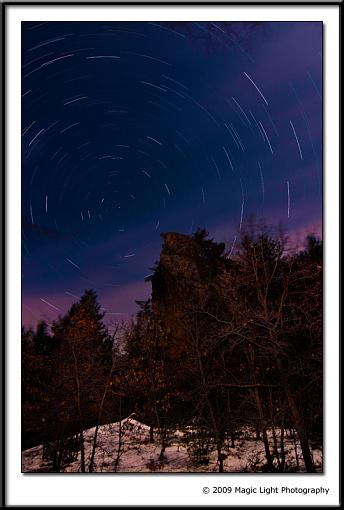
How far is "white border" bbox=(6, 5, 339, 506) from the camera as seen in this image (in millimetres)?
5207

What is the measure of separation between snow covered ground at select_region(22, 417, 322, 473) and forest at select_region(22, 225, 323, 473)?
0.09 m

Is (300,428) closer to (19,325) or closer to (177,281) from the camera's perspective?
(19,325)

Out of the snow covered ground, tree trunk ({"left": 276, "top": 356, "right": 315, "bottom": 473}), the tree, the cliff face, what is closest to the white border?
the snow covered ground

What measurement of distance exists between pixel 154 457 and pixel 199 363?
2.67 m

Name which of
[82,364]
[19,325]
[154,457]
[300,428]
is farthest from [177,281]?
[19,325]

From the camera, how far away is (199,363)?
9375mm

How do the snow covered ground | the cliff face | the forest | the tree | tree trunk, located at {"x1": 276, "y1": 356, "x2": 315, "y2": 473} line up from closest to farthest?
1. tree trunk, located at {"x1": 276, "y1": 356, "x2": 315, "y2": 473}
2. the snow covered ground
3. the forest
4. the tree
5. the cliff face

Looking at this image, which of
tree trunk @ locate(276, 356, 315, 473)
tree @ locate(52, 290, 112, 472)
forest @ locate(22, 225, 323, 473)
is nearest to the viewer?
tree trunk @ locate(276, 356, 315, 473)

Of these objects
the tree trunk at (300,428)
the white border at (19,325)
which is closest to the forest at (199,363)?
the tree trunk at (300,428)

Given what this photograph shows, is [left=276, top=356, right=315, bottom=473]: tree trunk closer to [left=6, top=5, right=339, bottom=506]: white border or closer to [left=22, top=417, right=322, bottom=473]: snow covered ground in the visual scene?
[left=22, top=417, right=322, bottom=473]: snow covered ground

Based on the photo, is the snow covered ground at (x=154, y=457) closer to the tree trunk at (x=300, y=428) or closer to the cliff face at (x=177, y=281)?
the tree trunk at (x=300, y=428)

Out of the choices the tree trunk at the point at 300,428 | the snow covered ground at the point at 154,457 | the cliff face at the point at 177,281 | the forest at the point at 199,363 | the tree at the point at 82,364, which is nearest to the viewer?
the tree trunk at the point at 300,428

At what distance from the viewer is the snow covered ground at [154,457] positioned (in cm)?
633

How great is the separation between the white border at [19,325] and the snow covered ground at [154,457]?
1.41 ft
